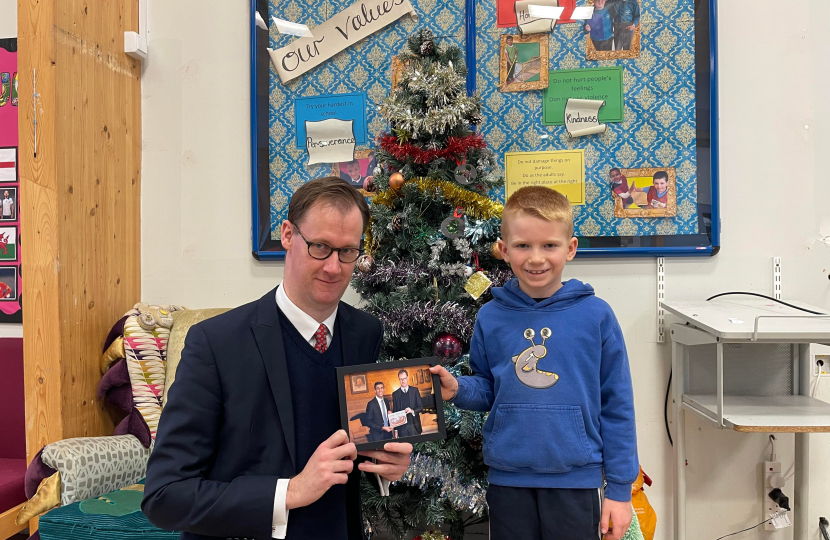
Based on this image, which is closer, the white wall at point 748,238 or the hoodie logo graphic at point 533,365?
the hoodie logo graphic at point 533,365

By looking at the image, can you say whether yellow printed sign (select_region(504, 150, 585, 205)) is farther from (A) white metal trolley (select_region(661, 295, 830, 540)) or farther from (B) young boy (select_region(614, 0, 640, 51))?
(A) white metal trolley (select_region(661, 295, 830, 540))

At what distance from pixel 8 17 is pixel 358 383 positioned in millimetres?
3134

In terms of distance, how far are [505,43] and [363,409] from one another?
200cm

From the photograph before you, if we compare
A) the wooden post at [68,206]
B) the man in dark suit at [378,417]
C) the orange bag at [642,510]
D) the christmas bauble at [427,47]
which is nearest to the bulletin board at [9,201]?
the wooden post at [68,206]

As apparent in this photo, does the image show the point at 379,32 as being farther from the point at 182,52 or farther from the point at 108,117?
the point at 108,117

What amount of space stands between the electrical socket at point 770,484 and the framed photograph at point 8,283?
12.3 ft

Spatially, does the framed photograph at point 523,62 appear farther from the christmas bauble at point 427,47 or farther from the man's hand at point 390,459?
the man's hand at point 390,459

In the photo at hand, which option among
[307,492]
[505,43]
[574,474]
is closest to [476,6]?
[505,43]

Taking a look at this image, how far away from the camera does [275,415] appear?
121 cm

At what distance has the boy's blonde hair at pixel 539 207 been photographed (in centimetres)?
154

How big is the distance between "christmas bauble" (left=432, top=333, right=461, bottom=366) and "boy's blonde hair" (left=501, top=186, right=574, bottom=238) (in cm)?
47

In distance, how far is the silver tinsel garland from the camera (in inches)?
74.5

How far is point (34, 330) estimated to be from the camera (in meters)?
2.33

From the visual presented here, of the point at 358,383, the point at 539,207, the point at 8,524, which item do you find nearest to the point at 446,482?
the point at 358,383
